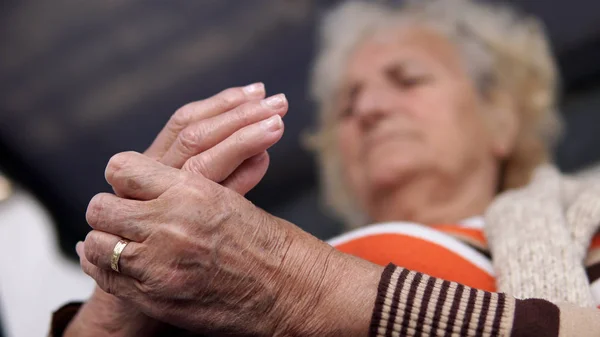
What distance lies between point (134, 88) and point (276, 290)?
1.19 meters

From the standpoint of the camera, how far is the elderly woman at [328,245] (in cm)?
56

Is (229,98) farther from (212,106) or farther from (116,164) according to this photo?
(116,164)

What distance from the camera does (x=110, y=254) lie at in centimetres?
57

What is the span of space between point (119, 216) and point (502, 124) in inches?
40.6

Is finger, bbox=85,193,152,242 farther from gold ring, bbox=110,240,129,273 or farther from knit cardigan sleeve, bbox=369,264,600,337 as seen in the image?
knit cardigan sleeve, bbox=369,264,600,337

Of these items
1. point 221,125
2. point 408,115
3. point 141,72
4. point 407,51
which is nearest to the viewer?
point 221,125

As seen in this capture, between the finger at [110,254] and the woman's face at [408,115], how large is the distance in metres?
0.70

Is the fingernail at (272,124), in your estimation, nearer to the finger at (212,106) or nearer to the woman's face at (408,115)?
the finger at (212,106)

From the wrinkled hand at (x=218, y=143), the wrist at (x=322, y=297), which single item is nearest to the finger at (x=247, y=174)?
the wrinkled hand at (x=218, y=143)

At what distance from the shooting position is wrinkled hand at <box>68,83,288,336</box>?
2.07 ft

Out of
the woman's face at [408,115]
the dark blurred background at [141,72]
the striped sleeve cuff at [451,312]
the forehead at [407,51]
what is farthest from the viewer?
the dark blurred background at [141,72]

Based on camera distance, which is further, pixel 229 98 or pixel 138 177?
pixel 229 98

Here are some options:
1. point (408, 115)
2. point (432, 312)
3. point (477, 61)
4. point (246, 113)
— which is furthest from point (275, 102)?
point (477, 61)

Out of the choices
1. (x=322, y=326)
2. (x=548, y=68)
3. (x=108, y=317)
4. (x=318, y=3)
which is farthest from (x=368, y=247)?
(x=318, y=3)
